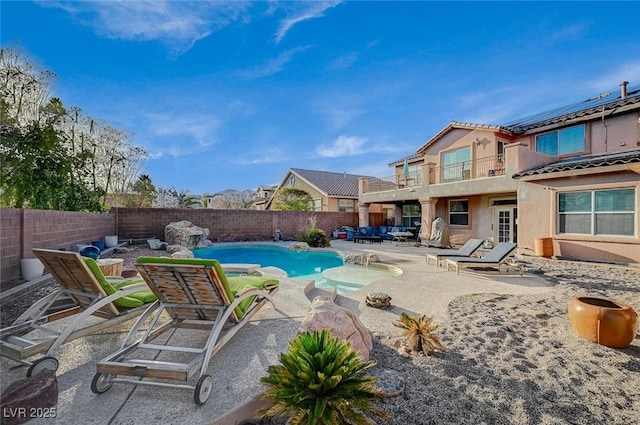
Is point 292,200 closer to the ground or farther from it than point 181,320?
farther from it

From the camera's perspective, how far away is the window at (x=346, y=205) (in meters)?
26.8

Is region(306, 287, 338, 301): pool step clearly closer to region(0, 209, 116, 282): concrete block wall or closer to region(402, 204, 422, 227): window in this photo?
region(0, 209, 116, 282): concrete block wall

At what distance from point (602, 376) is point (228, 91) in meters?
14.7

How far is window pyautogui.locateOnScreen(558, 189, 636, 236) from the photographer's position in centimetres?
945

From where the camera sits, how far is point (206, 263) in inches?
118

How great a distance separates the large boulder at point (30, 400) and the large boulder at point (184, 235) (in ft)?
48.0

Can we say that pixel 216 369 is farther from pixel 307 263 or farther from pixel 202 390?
pixel 307 263

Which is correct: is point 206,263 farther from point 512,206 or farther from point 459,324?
point 512,206

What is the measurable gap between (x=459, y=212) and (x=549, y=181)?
242 inches

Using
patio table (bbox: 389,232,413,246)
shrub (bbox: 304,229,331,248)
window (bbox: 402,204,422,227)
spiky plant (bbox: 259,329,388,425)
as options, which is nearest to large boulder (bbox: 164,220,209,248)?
shrub (bbox: 304,229,331,248)

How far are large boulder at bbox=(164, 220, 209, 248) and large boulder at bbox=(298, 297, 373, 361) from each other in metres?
14.5

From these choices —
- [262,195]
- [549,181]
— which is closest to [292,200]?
[262,195]

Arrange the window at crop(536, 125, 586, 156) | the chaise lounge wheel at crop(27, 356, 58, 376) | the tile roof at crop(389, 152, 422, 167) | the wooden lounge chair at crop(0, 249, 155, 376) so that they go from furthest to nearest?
the tile roof at crop(389, 152, 422, 167) < the window at crop(536, 125, 586, 156) < the wooden lounge chair at crop(0, 249, 155, 376) < the chaise lounge wheel at crop(27, 356, 58, 376)

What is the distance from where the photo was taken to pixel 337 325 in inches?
137
